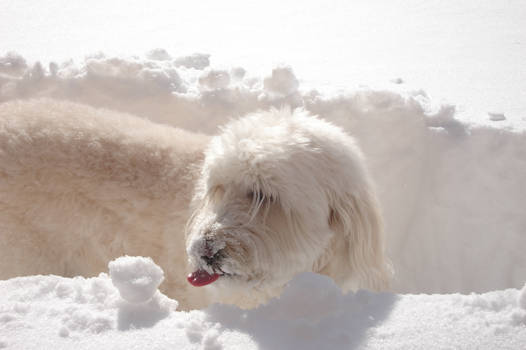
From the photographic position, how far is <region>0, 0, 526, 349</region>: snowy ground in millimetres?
1289

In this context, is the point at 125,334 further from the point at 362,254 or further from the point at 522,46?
the point at 522,46

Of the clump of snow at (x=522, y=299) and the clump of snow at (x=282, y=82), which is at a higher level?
the clump of snow at (x=282, y=82)

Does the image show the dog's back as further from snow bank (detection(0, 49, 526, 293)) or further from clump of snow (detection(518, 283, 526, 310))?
clump of snow (detection(518, 283, 526, 310))

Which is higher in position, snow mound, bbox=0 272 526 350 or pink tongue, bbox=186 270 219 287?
snow mound, bbox=0 272 526 350

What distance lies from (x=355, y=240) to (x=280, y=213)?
1.49 feet

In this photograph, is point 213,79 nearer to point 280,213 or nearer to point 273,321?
point 280,213

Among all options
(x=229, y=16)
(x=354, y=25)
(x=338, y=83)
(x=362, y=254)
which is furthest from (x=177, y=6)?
(x=362, y=254)

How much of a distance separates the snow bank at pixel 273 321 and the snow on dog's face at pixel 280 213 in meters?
0.56

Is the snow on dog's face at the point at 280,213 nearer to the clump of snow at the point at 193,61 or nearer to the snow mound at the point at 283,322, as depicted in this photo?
the snow mound at the point at 283,322

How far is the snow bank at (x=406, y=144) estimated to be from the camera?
3.77 metres

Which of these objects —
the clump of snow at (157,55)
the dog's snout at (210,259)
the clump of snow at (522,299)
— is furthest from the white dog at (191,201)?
the clump of snow at (157,55)

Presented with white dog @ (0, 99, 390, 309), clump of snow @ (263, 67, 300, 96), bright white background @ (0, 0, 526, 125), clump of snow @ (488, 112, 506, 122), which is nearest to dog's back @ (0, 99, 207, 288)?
white dog @ (0, 99, 390, 309)

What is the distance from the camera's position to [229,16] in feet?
28.8

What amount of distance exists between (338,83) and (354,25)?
12.4 feet
